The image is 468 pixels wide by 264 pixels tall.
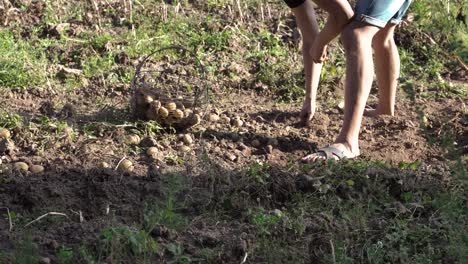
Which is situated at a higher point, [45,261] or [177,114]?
[177,114]

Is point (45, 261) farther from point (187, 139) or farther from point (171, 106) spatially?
point (171, 106)

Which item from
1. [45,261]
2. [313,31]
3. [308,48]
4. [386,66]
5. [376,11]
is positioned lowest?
[45,261]

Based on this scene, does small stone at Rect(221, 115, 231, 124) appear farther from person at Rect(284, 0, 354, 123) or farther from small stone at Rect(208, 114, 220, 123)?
person at Rect(284, 0, 354, 123)

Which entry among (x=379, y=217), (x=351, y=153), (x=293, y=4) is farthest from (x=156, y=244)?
(x=293, y=4)

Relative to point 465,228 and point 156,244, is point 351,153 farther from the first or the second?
point 156,244

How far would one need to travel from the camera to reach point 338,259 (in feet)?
14.3

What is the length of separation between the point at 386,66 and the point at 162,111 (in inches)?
60.3

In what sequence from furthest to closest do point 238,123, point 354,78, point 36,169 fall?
1. point 238,123
2. point 354,78
3. point 36,169

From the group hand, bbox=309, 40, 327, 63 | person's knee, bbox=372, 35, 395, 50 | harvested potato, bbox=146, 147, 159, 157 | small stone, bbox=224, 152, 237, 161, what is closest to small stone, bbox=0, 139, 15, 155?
harvested potato, bbox=146, 147, 159, 157

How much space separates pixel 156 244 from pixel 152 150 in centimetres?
134

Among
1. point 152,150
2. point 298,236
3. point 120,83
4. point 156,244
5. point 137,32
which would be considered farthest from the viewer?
point 137,32

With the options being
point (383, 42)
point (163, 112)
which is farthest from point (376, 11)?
point (163, 112)

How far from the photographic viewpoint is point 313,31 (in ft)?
19.6

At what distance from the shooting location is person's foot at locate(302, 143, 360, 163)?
5.44 m
